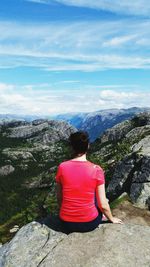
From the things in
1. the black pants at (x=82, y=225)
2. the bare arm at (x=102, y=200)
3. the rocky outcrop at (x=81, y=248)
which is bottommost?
the rocky outcrop at (x=81, y=248)

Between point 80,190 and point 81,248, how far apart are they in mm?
2416

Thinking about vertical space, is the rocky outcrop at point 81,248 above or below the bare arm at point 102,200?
below

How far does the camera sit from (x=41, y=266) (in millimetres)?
16547

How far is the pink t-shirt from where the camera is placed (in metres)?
17.0

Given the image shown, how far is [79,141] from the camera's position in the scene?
16.5m

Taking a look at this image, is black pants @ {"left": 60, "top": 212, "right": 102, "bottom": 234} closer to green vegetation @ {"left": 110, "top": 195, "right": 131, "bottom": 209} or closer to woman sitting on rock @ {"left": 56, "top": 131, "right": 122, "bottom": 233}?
woman sitting on rock @ {"left": 56, "top": 131, "right": 122, "bottom": 233}

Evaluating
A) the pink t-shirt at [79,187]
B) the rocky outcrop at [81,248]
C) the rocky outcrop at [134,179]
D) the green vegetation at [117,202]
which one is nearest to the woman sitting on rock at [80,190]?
the pink t-shirt at [79,187]

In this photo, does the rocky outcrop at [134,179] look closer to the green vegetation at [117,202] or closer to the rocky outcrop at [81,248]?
the green vegetation at [117,202]

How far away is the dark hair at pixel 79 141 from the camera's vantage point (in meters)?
16.4

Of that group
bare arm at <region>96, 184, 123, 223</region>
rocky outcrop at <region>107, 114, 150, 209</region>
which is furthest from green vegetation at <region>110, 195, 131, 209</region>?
bare arm at <region>96, 184, 123, 223</region>

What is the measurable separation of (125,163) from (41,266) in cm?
2697

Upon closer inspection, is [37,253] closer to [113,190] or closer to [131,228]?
[131,228]

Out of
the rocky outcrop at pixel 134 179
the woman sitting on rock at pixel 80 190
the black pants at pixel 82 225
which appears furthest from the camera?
the rocky outcrop at pixel 134 179

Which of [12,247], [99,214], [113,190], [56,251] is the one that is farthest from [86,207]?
[113,190]
